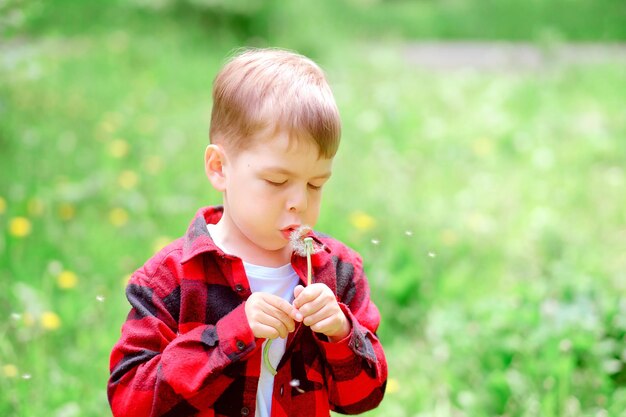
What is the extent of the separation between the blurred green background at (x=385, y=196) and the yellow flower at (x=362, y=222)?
1 centimetres

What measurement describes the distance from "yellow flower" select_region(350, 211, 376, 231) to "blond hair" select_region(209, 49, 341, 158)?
5.46 feet

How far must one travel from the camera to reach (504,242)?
343 cm

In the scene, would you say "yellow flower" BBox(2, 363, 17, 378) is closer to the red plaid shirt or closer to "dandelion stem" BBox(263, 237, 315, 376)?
the red plaid shirt

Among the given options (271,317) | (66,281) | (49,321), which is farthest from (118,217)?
(271,317)

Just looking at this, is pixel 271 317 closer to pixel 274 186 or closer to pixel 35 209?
pixel 274 186

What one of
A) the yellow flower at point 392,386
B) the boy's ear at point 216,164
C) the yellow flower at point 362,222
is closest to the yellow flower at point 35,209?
the yellow flower at point 362,222

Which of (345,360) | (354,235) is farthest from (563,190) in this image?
(345,360)

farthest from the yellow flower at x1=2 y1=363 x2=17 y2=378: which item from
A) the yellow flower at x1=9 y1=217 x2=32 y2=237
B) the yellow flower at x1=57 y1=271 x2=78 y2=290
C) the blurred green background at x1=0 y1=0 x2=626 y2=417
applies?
the yellow flower at x1=9 y1=217 x2=32 y2=237

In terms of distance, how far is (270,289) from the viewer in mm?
1584

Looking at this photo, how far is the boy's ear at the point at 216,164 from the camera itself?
1.57 metres

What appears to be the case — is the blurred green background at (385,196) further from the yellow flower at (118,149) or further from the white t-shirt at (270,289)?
the white t-shirt at (270,289)

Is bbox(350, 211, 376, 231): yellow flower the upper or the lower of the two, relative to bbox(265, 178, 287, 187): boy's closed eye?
lower

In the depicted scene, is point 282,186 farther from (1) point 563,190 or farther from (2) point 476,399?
(1) point 563,190

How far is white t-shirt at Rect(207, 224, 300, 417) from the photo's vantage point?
1.58 m
